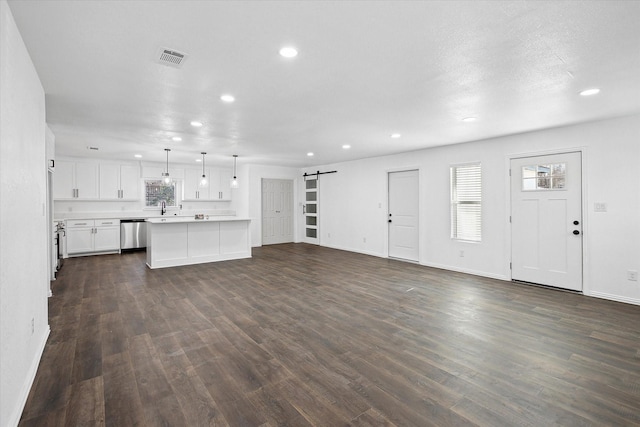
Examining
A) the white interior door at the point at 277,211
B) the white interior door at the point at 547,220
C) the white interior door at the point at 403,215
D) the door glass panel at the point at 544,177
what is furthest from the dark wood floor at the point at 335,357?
the white interior door at the point at 277,211

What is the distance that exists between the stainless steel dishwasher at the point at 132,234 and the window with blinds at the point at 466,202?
7.92 metres

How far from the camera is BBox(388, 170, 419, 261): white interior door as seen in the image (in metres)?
6.80

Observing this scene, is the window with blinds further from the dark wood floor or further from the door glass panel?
the dark wood floor

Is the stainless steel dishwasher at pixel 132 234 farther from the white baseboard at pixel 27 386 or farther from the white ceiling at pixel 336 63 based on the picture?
the white baseboard at pixel 27 386

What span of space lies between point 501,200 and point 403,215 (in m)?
2.15

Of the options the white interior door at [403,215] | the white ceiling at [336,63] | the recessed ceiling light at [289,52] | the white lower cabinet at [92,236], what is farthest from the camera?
the white lower cabinet at [92,236]

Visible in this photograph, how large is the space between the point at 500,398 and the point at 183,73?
362 centimetres

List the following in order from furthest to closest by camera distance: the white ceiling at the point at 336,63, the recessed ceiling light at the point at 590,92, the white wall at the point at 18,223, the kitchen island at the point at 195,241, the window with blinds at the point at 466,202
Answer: the kitchen island at the point at 195,241
the window with blinds at the point at 466,202
the recessed ceiling light at the point at 590,92
the white ceiling at the point at 336,63
the white wall at the point at 18,223

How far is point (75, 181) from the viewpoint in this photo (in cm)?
774

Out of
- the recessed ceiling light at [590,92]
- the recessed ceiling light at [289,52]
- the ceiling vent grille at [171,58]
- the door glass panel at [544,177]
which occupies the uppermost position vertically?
the ceiling vent grille at [171,58]

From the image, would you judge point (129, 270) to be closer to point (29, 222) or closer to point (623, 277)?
point (29, 222)

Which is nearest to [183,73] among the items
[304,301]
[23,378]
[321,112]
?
[321,112]

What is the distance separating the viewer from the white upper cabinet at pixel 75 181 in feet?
24.7

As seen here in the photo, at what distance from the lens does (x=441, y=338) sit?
3.02 metres
